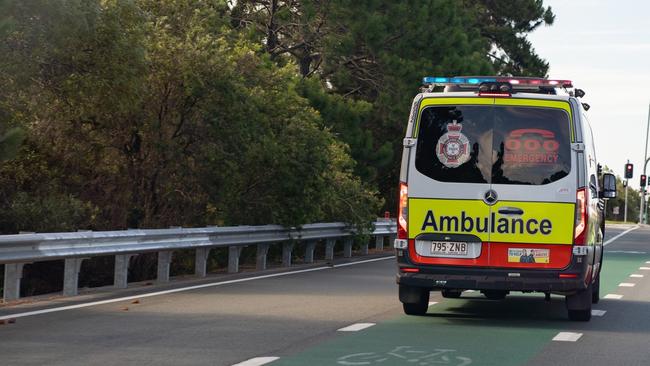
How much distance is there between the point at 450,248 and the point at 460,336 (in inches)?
60.9

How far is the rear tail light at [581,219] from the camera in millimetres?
14109

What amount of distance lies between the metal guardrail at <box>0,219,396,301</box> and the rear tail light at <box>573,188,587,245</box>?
19.5 feet

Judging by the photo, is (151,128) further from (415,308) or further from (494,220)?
(494,220)

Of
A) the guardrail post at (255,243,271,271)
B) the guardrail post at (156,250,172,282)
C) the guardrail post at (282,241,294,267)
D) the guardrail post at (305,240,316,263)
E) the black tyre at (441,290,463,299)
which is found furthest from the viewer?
the guardrail post at (305,240,316,263)

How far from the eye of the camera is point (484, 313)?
15984mm

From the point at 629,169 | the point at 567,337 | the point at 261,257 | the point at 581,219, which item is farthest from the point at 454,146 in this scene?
the point at 629,169

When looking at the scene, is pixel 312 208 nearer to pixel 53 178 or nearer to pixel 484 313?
pixel 53 178

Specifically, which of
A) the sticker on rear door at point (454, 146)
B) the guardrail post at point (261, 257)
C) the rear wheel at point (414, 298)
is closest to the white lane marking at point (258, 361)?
the sticker on rear door at point (454, 146)

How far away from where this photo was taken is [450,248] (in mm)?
14336

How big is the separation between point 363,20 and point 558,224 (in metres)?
27.1

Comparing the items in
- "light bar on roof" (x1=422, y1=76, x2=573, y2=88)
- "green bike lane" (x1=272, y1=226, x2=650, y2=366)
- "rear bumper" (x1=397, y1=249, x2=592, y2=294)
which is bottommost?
"green bike lane" (x1=272, y1=226, x2=650, y2=366)

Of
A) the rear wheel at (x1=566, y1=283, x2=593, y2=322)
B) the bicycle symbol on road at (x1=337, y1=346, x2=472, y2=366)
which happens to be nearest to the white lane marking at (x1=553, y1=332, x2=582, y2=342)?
the rear wheel at (x1=566, y1=283, x2=593, y2=322)

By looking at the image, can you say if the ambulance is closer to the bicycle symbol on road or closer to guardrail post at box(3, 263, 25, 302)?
the bicycle symbol on road

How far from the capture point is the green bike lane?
36.1 ft
